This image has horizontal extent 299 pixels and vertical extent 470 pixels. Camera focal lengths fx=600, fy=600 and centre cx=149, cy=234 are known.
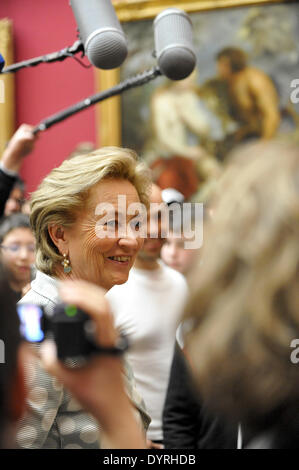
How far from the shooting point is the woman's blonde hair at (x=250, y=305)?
77 cm

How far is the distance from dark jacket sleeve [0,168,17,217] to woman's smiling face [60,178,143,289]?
24cm

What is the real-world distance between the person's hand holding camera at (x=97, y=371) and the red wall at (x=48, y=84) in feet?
14.4

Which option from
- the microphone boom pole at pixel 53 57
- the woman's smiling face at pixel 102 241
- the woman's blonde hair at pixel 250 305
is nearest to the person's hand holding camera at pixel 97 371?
the woman's blonde hair at pixel 250 305

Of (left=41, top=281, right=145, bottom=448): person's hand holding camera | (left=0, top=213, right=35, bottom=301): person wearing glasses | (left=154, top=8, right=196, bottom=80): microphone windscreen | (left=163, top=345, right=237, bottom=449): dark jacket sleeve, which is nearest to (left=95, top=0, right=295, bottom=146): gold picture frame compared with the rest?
(left=0, top=213, right=35, bottom=301): person wearing glasses

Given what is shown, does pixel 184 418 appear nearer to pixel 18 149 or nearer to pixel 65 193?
pixel 65 193

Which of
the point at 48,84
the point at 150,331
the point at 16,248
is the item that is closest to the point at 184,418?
the point at 150,331

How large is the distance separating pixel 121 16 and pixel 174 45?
3.01m

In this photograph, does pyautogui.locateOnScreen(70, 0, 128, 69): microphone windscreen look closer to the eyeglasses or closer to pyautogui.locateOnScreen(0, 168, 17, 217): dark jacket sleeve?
pyautogui.locateOnScreen(0, 168, 17, 217): dark jacket sleeve

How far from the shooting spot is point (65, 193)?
1.75 metres

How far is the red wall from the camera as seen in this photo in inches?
198

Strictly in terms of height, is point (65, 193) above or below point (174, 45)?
below

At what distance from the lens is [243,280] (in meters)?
0.79

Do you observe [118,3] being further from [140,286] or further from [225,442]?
[225,442]
